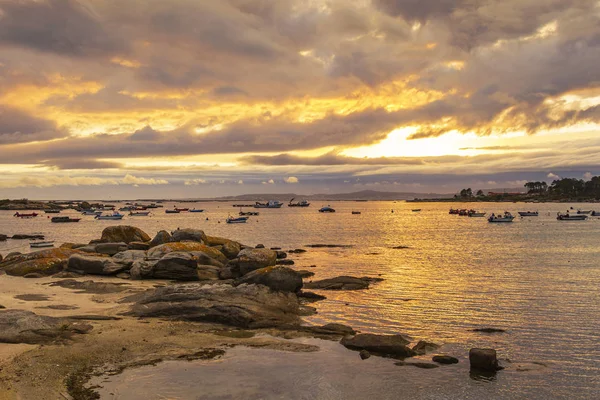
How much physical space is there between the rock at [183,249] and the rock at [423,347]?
19237 millimetres

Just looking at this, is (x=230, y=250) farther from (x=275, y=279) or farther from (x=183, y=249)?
(x=275, y=279)

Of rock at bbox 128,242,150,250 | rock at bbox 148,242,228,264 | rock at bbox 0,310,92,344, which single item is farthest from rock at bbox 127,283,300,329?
rock at bbox 128,242,150,250

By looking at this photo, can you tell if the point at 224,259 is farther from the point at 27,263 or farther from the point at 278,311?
the point at 278,311

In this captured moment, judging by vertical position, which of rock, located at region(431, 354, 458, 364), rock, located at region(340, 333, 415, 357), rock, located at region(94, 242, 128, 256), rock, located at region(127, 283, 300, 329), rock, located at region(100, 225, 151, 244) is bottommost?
rock, located at region(431, 354, 458, 364)

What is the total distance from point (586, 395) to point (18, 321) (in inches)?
662

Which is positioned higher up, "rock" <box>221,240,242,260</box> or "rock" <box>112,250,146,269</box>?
"rock" <box>112,250,146,269</box>

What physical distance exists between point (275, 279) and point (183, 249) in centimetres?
1096

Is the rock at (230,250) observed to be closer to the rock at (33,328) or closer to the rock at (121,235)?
the rock at (121,235)

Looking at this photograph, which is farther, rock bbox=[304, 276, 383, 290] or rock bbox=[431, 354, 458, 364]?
rock bbox=[304, 276, 383, 290]

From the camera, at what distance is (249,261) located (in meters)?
30.8

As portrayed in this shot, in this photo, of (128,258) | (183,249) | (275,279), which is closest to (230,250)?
(183,249)

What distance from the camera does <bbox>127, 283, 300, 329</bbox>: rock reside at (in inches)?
760

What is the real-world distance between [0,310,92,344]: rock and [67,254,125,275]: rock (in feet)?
43.0

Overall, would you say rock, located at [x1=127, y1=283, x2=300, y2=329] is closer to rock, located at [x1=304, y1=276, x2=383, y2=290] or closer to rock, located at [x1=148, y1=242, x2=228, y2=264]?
rock, located at [x1=304, y1=276, x2=383, y2=290]
